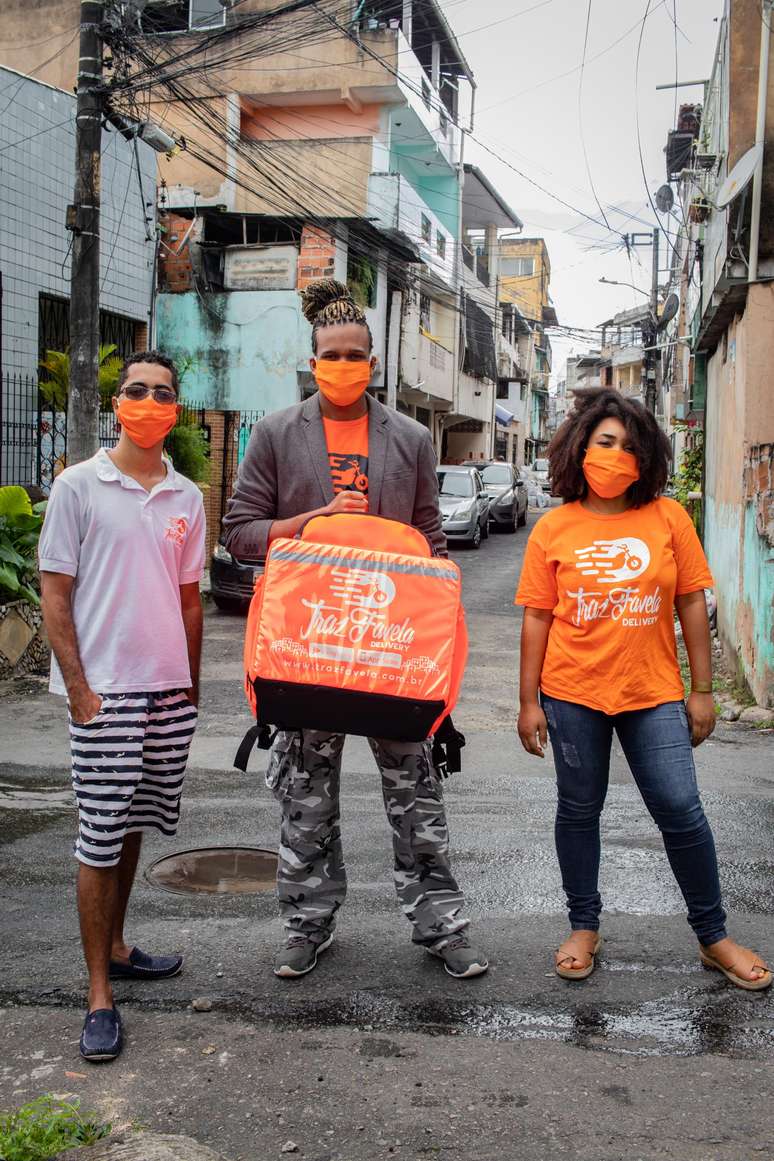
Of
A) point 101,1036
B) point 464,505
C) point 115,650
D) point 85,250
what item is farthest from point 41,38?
point 101,1036

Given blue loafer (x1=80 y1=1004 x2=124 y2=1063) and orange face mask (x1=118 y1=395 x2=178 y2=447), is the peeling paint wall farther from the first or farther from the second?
blue loafer (x1=80 y1=1004 x2=124 y2=1063)

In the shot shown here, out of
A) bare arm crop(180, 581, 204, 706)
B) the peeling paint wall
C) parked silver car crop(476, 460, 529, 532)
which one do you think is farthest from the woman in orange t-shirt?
parked silver car crop(476, 460, 529, 532)

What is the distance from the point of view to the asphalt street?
8.86 ft

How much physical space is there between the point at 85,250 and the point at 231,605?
5.18 m

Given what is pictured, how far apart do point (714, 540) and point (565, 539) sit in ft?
33.5

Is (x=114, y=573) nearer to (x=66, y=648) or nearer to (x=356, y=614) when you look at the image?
(x=66, y=648)

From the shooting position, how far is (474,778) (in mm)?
6613

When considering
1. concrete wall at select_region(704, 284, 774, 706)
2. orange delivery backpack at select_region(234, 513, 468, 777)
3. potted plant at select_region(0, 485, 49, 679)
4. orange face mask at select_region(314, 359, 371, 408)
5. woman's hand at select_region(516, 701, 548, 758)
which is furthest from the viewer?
potted plant at select_region(0, 485, 49, 679)

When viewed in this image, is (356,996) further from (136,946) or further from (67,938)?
(67,938)

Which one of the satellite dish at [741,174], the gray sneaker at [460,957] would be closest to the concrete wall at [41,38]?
the satellite dish at [741,174]

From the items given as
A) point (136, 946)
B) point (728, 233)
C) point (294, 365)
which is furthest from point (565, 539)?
point (294, 365)

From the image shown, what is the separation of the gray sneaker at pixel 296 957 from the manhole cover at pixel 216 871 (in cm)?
84

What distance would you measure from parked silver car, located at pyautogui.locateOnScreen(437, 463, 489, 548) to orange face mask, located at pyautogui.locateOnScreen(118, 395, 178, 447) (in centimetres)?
1817

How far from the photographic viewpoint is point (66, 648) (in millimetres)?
3193
